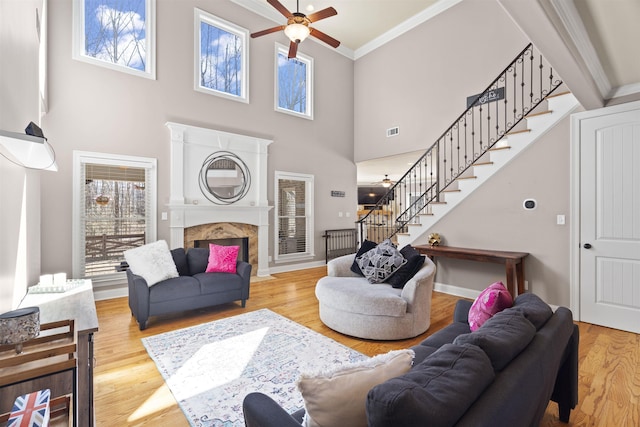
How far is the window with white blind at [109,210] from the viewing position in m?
4.50

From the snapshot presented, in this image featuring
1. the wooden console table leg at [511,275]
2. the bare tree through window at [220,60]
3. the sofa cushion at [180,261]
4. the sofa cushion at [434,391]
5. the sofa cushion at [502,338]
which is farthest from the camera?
the bare tree through window at [220,60]

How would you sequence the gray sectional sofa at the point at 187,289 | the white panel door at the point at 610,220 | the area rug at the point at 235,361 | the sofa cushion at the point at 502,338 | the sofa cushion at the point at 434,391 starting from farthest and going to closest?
the gray sectional sofa at the point at 187,289
the white panel door at the point at 610,220
the area rug at the point at 235,361
the sofa cushion at the point at 502,338
the sofa cushion at the point at 434,391

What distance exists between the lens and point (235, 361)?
8.73ft

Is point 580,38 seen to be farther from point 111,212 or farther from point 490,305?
point 111,212

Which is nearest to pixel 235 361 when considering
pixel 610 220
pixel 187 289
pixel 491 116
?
pixel 187 289

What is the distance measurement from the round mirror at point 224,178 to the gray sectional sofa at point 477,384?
4.90 m

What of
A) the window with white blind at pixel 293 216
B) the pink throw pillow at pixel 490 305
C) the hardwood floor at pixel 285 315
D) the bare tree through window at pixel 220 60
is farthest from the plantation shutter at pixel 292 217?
the pink throw pillow at pixel 490 305

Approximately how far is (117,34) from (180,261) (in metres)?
3.86

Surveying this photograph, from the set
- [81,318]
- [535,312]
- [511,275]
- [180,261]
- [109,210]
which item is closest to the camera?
[535,312]

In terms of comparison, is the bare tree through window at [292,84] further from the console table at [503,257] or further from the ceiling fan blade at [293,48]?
the console table at [503,257]

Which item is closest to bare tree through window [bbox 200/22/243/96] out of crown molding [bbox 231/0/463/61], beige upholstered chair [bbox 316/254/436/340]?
crown molding [bbox 231/0/463/61]

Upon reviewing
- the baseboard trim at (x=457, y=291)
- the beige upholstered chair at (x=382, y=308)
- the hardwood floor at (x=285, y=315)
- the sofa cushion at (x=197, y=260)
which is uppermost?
the sofa cushion at (x=197, y=260)

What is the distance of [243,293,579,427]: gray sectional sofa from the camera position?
2.64ft

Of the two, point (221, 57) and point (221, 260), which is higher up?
point (221, 57)
